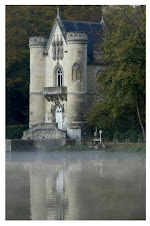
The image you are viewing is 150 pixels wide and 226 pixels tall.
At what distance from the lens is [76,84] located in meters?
45.2

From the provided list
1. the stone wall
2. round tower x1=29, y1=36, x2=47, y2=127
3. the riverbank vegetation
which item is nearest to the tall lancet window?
round tower x1=29, y1=36, x2=47, y2=127

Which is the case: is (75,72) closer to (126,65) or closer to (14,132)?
(14,132)

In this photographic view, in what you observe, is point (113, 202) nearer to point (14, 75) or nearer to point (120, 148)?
point (120, 148)

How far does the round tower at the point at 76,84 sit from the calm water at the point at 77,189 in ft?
43.2

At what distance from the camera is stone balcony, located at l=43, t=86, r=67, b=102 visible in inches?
1816

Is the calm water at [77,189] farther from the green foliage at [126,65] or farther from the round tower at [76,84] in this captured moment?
the round tower at [76,84]

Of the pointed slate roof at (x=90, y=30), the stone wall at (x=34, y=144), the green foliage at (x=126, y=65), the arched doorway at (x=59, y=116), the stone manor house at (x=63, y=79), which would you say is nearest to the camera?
the green foliage at (x=126, y=65)

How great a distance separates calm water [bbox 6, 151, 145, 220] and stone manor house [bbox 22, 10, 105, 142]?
1348 centimetres

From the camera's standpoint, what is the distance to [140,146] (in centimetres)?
3653

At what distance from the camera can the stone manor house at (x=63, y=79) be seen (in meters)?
44.8

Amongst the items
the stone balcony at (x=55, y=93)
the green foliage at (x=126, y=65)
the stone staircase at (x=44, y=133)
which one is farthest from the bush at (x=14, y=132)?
the green foliage at (x=126, y=65)

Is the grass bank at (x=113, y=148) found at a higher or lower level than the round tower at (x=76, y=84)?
lower

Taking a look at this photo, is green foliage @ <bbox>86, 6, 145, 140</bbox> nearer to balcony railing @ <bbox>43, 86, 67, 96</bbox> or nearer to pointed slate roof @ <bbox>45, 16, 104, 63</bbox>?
pointed slate roof @ <bbox>45, 16, 104, 63</bbox>

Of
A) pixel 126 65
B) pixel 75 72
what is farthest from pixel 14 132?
pixel 126 65
